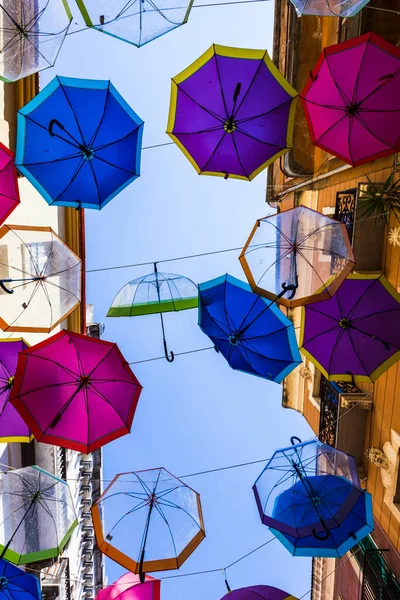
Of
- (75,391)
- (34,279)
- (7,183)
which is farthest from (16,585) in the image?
(7,183)

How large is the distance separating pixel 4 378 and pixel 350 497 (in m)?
6.40

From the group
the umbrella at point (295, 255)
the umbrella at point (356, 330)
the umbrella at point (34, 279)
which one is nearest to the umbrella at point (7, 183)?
the umbrella at point (34, 279)

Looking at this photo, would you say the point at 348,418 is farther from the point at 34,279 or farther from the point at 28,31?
the point at 28,31

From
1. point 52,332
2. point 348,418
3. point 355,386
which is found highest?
point 52,332

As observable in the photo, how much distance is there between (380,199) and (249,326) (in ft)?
10.0

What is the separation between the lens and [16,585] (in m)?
7.75

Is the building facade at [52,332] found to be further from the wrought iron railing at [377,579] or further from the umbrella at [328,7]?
the wrought iron railing at [377,579]

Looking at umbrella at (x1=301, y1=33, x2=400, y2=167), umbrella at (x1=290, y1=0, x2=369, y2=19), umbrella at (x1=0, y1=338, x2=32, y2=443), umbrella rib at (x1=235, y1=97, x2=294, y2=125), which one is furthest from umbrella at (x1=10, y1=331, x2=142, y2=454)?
umbrella at (x1=290, y1=0, x2=369, y2=19)

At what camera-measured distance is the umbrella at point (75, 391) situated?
772cm

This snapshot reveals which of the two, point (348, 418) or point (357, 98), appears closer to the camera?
point (357, 98)

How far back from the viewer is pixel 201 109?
306 inches

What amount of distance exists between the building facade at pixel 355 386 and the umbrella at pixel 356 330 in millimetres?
415

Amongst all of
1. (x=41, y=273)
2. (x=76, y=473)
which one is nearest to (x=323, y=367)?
(x=41, y=273)

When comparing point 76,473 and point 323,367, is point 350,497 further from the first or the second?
point 76,473
